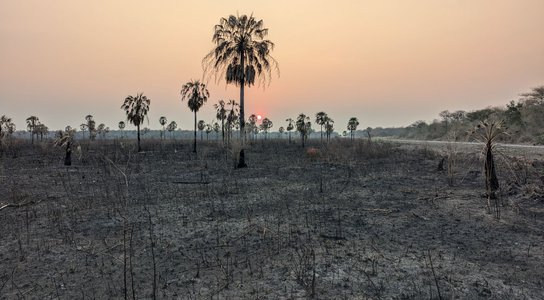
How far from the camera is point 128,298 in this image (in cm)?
463

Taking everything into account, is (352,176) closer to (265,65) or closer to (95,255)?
(265,65)

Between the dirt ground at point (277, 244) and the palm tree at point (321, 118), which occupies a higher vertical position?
the palm tree at point (321, 118)

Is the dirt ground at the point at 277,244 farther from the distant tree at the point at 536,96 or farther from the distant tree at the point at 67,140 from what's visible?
the distant tree at the point at 536,96

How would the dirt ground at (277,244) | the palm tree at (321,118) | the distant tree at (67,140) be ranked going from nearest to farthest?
the dirt ground at (277,244) < the distant tree at (67,140) < the palm tree at (321,118)

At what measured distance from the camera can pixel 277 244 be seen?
6758mm

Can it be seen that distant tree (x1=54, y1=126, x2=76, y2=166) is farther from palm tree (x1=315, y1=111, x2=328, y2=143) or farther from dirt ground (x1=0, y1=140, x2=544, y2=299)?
palm tree (x1=315, y1=111, x2=328, y2=143)

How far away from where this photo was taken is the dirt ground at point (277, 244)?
16.1ft

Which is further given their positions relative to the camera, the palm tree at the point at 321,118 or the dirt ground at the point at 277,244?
the palm tree at the point at 321,118

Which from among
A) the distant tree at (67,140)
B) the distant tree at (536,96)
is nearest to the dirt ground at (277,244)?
the distant tree at (67,140)

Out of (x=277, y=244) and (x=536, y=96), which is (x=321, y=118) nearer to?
(x=536, y=96)

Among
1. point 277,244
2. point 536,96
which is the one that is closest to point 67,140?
point 277,244

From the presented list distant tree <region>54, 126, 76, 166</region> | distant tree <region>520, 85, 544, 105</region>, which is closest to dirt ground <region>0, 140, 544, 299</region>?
distant tree <region>54, 126, 76, 166</region>

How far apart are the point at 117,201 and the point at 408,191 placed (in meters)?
9.93

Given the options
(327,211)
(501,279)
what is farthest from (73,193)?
(501,279)
